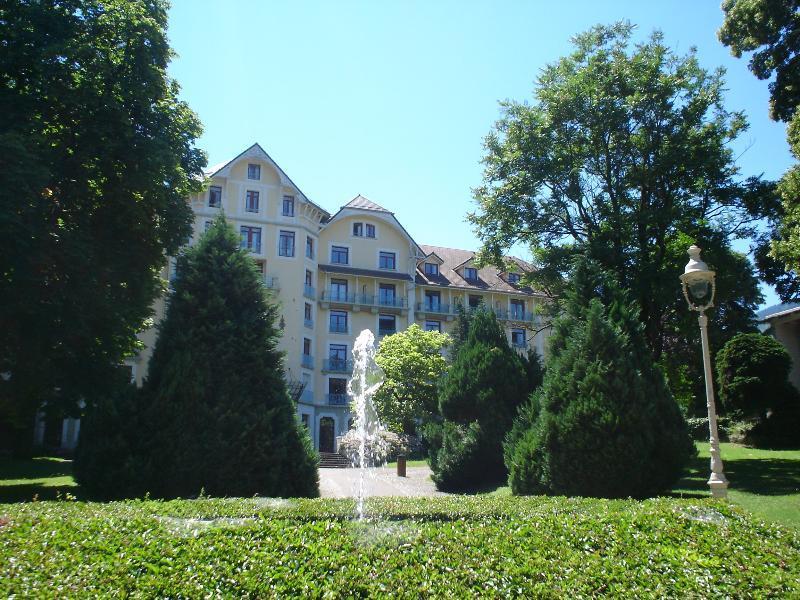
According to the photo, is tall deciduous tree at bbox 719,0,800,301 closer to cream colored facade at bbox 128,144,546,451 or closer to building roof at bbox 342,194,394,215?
cream colored facade at bbox 128,144,546,451

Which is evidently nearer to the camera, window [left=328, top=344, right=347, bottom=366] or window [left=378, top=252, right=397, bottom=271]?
window [left=328, top=344, right=347, bottom=366]

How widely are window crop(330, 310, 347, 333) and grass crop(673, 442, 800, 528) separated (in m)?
29.2

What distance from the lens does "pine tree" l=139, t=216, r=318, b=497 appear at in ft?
45.9

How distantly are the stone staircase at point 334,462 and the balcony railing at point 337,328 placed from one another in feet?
35.1

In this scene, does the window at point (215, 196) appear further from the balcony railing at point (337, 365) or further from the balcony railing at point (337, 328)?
the balcony railing at point (337, 365)

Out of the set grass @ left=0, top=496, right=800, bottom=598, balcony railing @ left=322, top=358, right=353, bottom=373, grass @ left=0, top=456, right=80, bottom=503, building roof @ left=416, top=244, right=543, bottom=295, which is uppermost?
building roof @ left=416, top=244, right=543, bottom=295

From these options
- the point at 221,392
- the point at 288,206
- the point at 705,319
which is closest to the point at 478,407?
the point at 221,392

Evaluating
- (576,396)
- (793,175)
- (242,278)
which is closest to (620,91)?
(793,175)

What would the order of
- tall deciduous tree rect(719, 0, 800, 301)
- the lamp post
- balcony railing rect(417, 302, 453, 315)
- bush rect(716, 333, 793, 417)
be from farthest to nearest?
balcony railing rect(417, 302, 453, 315), bush rect(716, 333, 793, 417), tall deciduous tree rect(719, 0, 800, 301), the lamp post

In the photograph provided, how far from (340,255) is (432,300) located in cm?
872

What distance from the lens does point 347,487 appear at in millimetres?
24641

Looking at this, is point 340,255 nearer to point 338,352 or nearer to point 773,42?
point 338,352

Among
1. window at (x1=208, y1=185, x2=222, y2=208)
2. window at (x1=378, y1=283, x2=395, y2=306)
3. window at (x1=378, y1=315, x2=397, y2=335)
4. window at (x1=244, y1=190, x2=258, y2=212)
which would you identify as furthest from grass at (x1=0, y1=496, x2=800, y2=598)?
window at (x1=378, y1=283, x2=395, y2=306)

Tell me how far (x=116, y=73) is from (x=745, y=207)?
22442 mm
